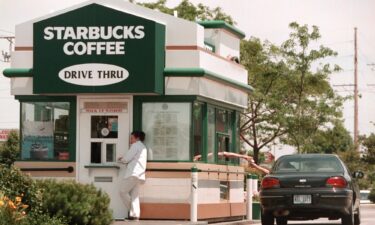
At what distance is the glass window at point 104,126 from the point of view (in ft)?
78.1

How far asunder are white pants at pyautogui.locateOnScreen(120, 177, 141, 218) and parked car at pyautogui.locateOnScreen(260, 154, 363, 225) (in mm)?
2619

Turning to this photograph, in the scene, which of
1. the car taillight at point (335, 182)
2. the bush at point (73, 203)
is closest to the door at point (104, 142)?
the car taillight at point (335, 182)

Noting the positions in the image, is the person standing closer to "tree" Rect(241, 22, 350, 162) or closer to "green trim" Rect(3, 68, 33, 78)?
"green trim" Rect(3, 68, 33, 78)

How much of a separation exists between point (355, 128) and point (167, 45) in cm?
7557

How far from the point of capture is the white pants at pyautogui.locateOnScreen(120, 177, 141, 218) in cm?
2306

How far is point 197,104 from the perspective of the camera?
23797 mm

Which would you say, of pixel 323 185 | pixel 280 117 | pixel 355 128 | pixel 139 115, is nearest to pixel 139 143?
pixel 139 115

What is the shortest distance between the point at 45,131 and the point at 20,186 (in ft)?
20.8

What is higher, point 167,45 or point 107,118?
point 167,45

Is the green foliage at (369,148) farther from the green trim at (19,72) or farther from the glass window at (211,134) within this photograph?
the green trim at (19,72)

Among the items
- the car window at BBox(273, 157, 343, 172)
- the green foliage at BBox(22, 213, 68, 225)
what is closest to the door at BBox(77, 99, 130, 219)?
the car window at BBox(273, 157, 343, 172)

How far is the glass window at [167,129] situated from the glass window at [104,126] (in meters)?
0.66

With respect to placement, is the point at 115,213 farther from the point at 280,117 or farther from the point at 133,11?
the point at 280,117

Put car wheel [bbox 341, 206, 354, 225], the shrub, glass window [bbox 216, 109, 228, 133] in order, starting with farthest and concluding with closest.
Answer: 1. glass window [bbox 216, 109, 228, 133]
2. car wheel [bbox 341, 206, 354, 225]
3. the shrub
